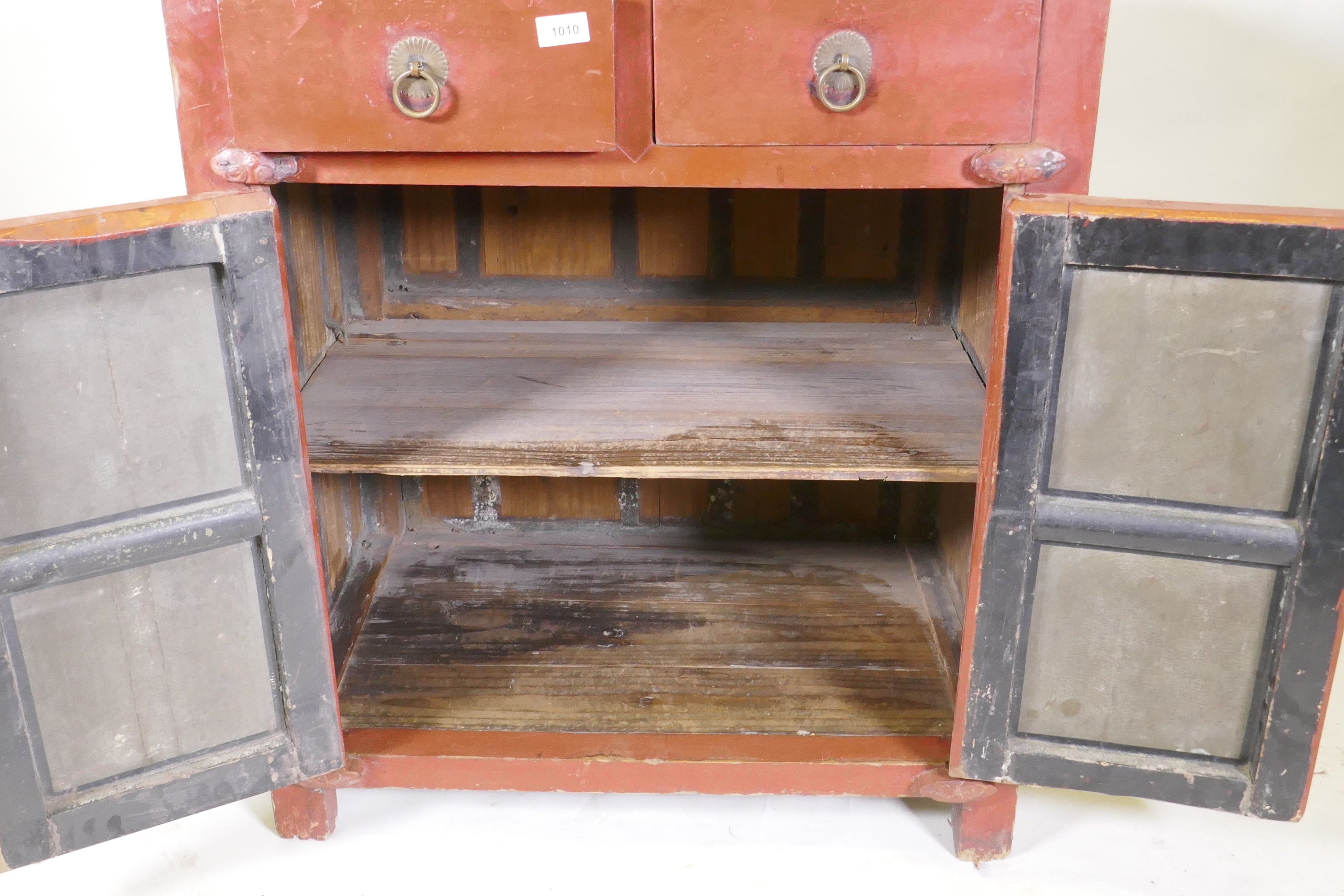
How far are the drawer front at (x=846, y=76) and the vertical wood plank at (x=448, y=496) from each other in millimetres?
1119

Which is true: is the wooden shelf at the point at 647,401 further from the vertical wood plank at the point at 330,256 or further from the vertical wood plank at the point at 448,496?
the vertical wood plank at the point at 448,496

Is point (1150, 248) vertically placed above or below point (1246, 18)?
below

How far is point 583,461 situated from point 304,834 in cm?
74

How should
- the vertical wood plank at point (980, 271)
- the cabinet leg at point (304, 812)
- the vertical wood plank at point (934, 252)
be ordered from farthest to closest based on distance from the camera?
the vertical wood plank at point (934, 252) → the vertical wood plank at point (980, 271) → the cabinet leg at point (304, 812)

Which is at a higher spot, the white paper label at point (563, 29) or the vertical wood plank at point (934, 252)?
the white paper label at point (563, 29)

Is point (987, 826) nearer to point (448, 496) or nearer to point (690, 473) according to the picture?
point (690, 473)

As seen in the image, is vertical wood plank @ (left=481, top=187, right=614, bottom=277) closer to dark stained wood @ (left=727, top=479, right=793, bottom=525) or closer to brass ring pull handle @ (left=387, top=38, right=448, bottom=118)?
dark stained wood @ (left=727, top=479, right=793, bottom=525)

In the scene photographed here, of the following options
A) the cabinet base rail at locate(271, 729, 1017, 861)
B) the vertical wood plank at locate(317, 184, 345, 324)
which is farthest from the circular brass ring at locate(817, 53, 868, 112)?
the vertical wood plank at locate(317, 184, 345, 324)

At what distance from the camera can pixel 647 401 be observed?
1.91m

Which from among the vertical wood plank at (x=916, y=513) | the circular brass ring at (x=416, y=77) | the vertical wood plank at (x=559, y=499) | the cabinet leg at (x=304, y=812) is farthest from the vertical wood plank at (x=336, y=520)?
the vertical wood plank at (x=916, y=513)

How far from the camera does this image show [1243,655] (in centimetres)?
154

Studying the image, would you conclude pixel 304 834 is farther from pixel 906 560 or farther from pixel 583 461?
pixel 906 560

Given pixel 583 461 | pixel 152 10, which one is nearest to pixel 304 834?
pixel 583 461

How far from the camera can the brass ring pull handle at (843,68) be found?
1442 mm
